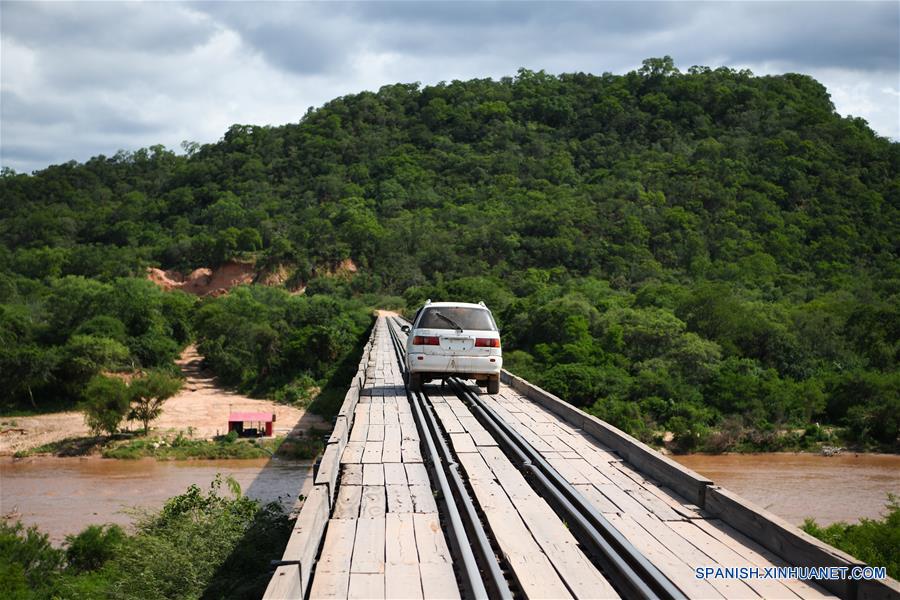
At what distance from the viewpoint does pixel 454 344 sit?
14367 mm

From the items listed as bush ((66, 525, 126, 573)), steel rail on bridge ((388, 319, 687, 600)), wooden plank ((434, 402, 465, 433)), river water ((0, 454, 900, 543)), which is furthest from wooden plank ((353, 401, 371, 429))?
river water ((0, 454, 900, 543))

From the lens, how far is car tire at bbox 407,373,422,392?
14883 mm

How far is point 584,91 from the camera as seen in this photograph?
10400 cm

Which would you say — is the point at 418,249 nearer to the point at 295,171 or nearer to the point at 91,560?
the point at 295,171

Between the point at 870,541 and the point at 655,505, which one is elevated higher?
the point at 655,505

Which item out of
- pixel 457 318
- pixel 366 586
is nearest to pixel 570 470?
pixel 366 586

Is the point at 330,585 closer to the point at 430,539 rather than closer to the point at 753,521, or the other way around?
the point at 430,539

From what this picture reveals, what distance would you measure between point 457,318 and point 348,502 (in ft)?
25.0

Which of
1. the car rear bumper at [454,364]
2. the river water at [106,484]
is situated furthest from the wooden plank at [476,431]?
the river water at [106,484]

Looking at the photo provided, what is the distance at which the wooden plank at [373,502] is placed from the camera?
690cm

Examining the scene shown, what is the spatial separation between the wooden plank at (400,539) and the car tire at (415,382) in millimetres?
7955

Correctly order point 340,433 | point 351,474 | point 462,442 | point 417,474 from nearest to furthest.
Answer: point 351,474, point 417,474, point 340,433, point 462,442

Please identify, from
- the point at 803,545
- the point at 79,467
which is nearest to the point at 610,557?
the point at 803,545

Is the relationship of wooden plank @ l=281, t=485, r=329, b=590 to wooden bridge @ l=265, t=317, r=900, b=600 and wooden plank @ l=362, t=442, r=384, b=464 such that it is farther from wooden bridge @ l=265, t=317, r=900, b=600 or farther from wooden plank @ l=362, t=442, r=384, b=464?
wooden plank @ l=362, t=442, r=384, b=464
